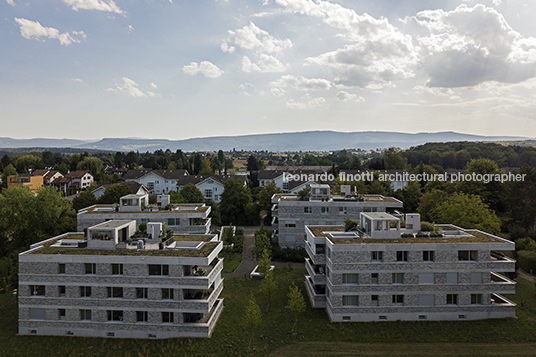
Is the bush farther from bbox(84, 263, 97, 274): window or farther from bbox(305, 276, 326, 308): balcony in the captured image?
bbox(84, 263, 97, 274): window

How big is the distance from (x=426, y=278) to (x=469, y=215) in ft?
81.7

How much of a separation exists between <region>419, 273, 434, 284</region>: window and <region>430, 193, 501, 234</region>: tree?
75.0 ft

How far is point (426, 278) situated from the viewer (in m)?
33.0

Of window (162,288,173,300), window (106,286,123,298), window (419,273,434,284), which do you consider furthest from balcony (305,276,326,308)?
window (106,286,123,298)

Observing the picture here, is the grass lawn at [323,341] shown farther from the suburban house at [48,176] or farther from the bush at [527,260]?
the suburban house at [48,176]

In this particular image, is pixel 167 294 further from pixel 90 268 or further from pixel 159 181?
pixel 159 181

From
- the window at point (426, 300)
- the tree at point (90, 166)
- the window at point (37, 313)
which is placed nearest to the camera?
the window at point (37, 313)

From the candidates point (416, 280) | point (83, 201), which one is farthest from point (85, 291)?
point (83, 201)

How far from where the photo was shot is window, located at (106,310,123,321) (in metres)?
31.0

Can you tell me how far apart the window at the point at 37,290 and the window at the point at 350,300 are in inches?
1246

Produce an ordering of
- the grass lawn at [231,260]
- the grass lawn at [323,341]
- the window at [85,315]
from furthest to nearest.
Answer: the grass lawn at [231,260], the window at [85,315], the grass lawn at [323,341]

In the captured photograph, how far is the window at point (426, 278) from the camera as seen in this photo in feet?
108

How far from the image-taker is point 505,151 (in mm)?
156125

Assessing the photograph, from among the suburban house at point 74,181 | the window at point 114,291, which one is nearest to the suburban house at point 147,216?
the window at point 114,291
